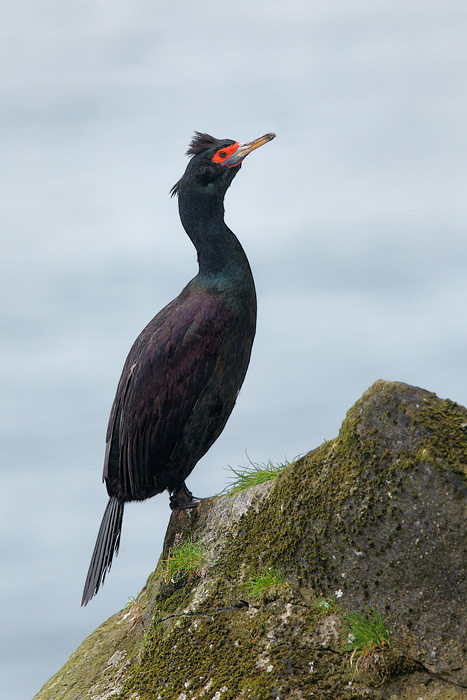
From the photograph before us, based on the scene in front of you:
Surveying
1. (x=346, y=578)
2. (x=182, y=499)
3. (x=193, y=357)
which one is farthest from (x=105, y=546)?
(x=346, y=578)

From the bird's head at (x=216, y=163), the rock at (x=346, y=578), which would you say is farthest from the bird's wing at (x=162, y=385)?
the rock at (x=346, y=578)

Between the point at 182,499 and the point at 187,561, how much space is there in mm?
646

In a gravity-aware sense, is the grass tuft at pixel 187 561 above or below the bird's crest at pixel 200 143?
below

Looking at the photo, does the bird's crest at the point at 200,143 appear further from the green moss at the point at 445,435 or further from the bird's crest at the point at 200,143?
the green moss at the point at 445,435

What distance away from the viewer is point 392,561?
4348 millimetres

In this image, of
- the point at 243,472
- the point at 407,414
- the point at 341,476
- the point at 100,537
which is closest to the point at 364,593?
the point at 341,476

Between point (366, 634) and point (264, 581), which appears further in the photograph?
point (264, 581)

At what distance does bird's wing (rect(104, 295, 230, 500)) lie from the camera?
5.86 meters

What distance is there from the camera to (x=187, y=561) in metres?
5.42

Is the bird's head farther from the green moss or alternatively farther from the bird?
the green moss

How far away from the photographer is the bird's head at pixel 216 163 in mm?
6102

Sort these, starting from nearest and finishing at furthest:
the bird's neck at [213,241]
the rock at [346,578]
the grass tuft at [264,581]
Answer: the rock at [346,578]
the grass tuft at [264,581]
the bird's neck at [213,241]

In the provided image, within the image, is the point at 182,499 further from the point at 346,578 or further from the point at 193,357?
the point at 346,578

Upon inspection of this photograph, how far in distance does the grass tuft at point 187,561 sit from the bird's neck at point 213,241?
197cm
